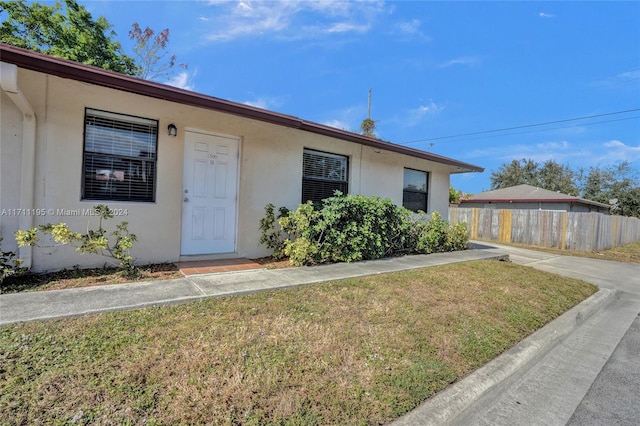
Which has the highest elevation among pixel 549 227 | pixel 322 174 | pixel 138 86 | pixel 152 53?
pixel 152 53

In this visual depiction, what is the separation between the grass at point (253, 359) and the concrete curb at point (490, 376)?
2.9 inches

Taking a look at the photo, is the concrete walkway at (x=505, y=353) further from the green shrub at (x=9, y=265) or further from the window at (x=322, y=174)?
the window at (x=322, y=174)

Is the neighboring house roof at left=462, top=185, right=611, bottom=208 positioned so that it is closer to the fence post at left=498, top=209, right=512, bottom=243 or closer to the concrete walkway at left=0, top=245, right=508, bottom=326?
the fence post at left=498, top=209, right=512, bottom=243

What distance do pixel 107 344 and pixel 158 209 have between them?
3.05 meters

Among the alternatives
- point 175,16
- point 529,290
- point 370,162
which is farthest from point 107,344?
point 175,16

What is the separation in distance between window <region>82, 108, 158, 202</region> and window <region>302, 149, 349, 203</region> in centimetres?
316

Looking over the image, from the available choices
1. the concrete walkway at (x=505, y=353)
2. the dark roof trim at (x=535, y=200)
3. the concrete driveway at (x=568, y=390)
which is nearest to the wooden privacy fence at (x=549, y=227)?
the dark roof trim at (x=535, y=200)

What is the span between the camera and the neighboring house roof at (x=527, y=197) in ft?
62.0

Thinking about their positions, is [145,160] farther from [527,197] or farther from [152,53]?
[527,197]

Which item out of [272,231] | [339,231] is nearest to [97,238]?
[272,231]

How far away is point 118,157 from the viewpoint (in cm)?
482

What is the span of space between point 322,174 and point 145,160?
379 cm

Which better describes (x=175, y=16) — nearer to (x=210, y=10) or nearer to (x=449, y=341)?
(x=210, y=10)

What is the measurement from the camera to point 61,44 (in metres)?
14.7
